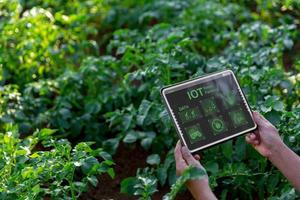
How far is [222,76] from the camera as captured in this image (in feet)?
7.02

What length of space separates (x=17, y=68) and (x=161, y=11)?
1.08 metres

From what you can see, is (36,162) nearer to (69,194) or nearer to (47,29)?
(69,194)

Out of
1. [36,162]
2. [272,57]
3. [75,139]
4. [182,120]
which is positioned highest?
[182,120]

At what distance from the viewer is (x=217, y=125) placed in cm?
207

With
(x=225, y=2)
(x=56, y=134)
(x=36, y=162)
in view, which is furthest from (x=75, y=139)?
(x=225, y=2)

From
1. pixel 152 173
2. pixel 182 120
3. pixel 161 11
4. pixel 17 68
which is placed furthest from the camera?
pixel 161 11

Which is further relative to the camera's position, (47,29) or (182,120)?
(47,29)

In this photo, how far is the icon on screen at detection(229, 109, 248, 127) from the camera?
82.7 inches

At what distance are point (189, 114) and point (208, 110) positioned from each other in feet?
0.27

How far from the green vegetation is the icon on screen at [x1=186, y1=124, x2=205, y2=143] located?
182 millimetres

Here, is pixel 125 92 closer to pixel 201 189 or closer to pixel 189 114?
Answer: pixel 189 114

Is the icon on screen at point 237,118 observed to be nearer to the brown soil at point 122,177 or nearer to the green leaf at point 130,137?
the brown soil at point 122,177

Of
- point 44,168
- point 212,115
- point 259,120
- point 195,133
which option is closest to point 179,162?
point 195,133

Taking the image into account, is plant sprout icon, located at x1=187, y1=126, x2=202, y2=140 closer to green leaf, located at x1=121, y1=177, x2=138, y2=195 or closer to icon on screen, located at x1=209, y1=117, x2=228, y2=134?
icon on screen, located at x1=209, y1=117, x2=228, y2=134
